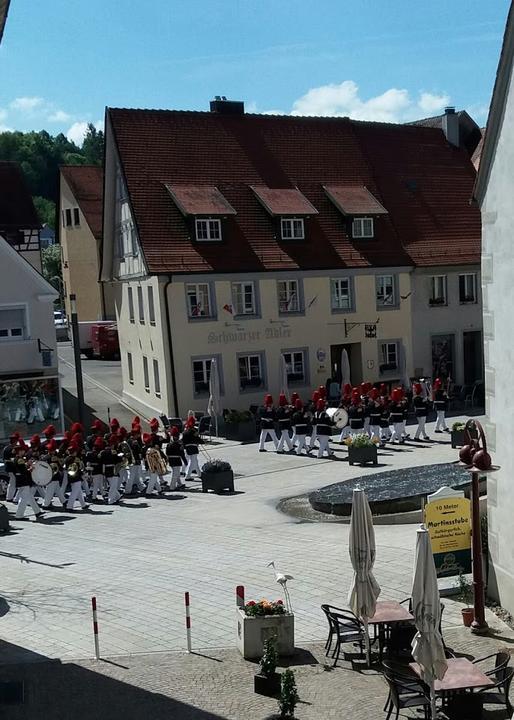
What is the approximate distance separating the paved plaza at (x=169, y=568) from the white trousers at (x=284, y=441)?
5216 mm

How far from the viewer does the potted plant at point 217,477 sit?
24.8 metres

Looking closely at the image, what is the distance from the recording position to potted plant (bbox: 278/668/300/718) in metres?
10.3

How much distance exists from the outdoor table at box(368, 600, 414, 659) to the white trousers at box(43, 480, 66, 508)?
12304mm

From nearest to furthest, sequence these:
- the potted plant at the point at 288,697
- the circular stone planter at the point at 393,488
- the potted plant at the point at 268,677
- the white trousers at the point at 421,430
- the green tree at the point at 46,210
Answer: the potted plant at the point at 288,697, the potted plant at the point at 268,677, the circular stone planter at the point at 393,488, the white trousers at the point at 421,430, the green tree at the point at 46,210

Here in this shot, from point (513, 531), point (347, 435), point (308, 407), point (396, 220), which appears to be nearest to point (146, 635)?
point (513, 531)

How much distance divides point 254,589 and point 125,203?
2482 centimetres

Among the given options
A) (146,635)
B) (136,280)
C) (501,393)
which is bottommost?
(146,635)

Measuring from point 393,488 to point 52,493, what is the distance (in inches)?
326

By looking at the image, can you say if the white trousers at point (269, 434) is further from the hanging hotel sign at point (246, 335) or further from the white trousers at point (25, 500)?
the white trousers at point (25, 500)

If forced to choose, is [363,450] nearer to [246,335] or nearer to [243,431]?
[243,431]

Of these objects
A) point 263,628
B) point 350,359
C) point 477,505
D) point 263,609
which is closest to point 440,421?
point 350,359

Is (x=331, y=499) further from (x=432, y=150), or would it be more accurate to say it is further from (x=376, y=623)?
(x=432, y=150)

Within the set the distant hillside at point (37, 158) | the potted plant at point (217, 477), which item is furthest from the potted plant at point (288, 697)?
the distant hillside at point (37, 158)

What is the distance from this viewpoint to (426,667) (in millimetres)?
10352
